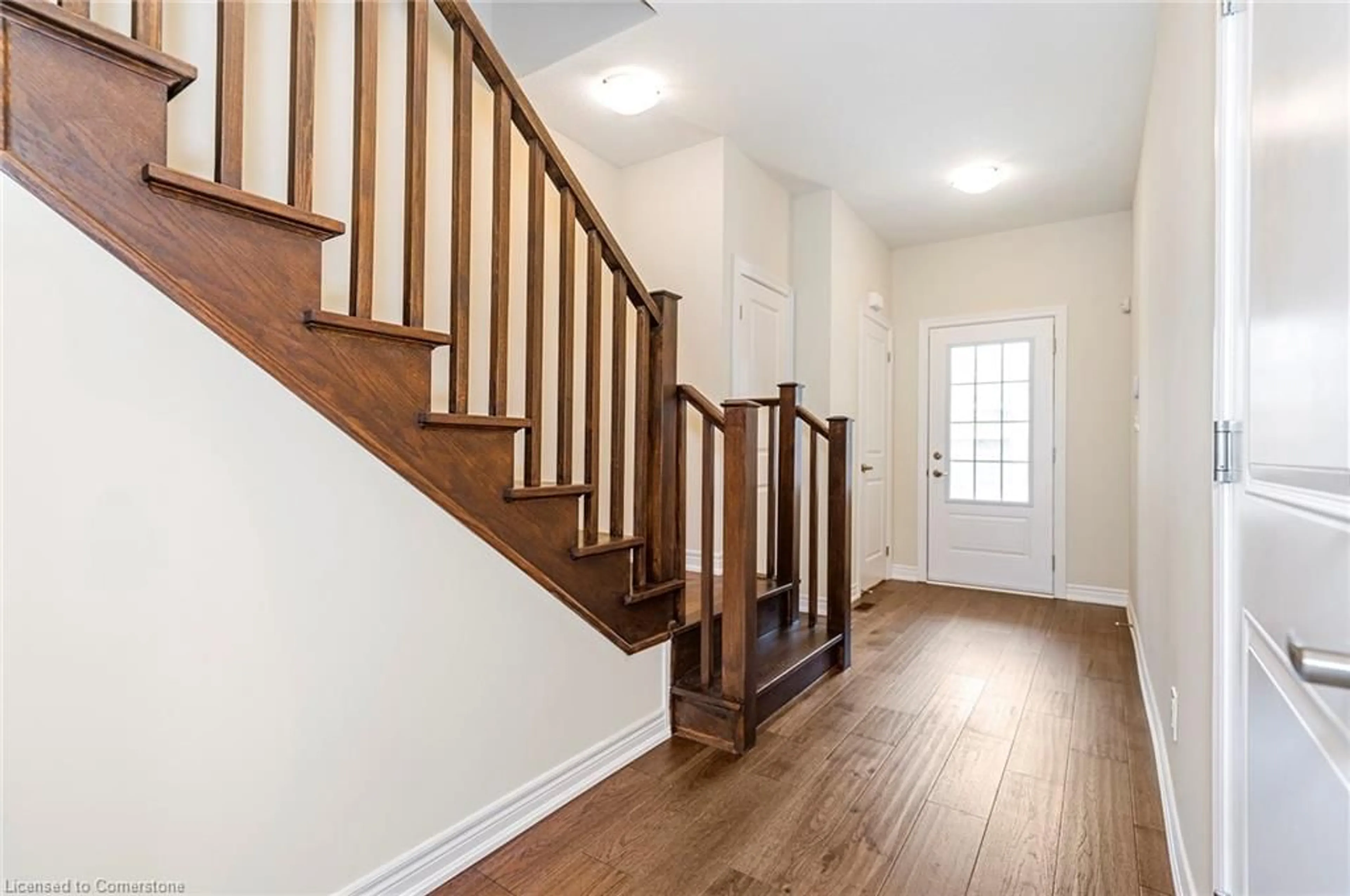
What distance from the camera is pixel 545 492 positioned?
71.4 inches

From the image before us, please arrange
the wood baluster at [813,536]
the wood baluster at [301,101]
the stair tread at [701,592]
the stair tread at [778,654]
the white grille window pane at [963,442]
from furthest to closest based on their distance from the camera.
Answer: the white grille window pane at [963,442] → the wood baluster at [813,536] → the stair tread at [701,592] → the stair tread at [778,654] → the wood baluster at [301,101]

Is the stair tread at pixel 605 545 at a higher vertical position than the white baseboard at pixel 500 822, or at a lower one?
higher

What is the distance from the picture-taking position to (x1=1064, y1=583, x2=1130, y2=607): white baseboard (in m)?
4.28

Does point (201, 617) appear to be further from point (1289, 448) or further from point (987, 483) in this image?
point (987, 483)

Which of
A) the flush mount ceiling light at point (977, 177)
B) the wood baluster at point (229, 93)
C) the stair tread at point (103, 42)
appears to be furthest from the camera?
the flush mount ceiling light at point (977, 177)

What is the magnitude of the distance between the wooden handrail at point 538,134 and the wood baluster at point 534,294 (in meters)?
0.05

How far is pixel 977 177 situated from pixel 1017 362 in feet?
5.22

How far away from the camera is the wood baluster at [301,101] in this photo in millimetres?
1322

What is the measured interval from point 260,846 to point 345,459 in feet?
2.61

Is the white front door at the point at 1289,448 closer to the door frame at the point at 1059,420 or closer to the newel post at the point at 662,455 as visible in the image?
the newel post at the point at 662,455

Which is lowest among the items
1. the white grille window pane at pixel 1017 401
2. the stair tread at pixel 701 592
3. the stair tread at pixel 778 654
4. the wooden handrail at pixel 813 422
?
the stair tread at pixel 778 654

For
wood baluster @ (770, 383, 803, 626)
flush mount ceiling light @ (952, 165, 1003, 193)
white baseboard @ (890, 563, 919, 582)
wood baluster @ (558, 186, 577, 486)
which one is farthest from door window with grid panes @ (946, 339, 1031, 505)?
wood baluster @ (558, 186, 577, 486)

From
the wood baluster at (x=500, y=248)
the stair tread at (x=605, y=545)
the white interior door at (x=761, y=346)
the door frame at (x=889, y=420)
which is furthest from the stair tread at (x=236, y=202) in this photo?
the door frame at (x=889, y=420)

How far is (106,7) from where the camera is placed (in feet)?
4.74
